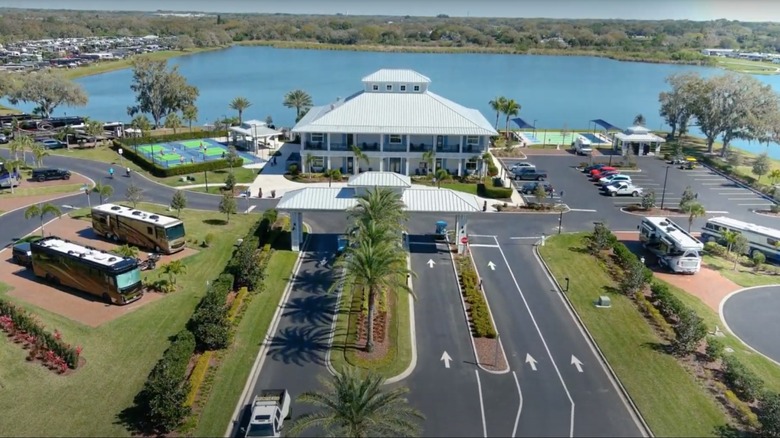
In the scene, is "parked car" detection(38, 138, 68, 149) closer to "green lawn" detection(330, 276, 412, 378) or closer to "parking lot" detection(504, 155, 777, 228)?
"parking lot" detection(504, 155, 777, 228)

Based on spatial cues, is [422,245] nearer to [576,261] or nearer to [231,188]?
[576,261]

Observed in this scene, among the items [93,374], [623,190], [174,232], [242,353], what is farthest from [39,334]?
[623,190]

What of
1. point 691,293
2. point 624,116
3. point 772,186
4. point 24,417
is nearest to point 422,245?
point 691,293

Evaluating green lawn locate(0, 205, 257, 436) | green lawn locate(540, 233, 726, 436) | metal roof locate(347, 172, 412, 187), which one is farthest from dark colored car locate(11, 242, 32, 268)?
green lawn locate(540, 233, 726, 436)

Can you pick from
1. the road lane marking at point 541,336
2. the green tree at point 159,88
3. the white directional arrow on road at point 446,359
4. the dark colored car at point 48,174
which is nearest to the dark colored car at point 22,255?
the dark colored car at point 48,174

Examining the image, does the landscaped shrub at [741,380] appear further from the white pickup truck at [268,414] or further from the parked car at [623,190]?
the parked car at [623,190]
